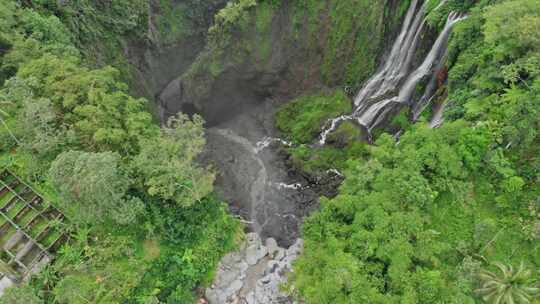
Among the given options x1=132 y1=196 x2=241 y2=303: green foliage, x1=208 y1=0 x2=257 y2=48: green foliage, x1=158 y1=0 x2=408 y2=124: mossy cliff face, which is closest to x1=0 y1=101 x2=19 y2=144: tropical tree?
x1=132 y1=196 x2=241 y2=303: green foliage

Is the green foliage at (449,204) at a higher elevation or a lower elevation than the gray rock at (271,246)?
higher

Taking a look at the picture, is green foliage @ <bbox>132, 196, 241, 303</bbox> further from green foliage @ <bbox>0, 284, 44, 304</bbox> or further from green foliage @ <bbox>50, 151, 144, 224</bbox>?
green foliage @ <bbox>0, 284, 44, 304</bbox>

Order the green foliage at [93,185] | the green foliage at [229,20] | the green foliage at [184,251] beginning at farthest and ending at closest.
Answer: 1. the green foliage at [229,20]
2. the green foliage at [184,251]
3. the green foliage at [93,185]

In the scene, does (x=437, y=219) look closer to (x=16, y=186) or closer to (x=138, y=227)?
(x=138, y=227)

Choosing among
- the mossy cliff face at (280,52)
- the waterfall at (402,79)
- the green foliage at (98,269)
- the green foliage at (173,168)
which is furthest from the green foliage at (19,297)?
the mossy cliff face at (280,52)

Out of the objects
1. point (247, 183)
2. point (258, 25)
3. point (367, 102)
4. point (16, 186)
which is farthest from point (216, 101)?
point (16, 186)

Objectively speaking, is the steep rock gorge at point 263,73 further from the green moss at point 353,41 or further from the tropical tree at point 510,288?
the tropical tree at point 510,288

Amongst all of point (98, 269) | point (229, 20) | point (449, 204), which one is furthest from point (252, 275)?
point (229, 20)

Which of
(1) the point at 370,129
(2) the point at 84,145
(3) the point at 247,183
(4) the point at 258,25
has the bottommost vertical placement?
(3) the point at 247,183
